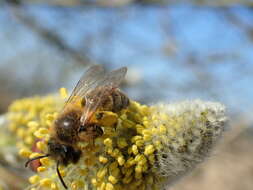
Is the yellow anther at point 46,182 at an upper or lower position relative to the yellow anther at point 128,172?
upper

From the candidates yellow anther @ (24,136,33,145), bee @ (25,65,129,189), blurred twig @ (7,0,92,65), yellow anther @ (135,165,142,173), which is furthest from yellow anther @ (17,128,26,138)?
blurred twig @ (7,0,92,65)

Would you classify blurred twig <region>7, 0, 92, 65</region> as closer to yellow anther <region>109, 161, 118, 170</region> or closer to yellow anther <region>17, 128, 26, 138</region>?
yellow anther <region>17, 128, 26, 138</region>

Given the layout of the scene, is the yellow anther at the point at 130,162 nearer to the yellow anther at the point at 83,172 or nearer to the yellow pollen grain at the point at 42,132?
the yellow anther at the point at 83,172

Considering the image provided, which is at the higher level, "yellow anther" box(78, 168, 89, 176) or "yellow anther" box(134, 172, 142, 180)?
"yellow anther" box(78, 168, 89, 176)

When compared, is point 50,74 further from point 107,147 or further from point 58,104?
point 107,147

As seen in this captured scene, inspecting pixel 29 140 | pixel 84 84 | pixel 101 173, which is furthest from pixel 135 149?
pixel 29 140

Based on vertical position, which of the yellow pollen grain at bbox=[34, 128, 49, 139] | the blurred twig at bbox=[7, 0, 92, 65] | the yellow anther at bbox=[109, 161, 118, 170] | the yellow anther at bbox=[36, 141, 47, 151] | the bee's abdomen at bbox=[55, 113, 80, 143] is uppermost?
the blurred twig at bbox=[7, 0, 92, 65]

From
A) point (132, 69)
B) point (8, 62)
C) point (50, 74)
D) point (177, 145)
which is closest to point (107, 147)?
point (177, 145)

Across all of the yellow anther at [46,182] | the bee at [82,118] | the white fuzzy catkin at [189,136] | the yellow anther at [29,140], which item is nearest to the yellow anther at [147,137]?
the white fuzzy catkin at [189,136]
